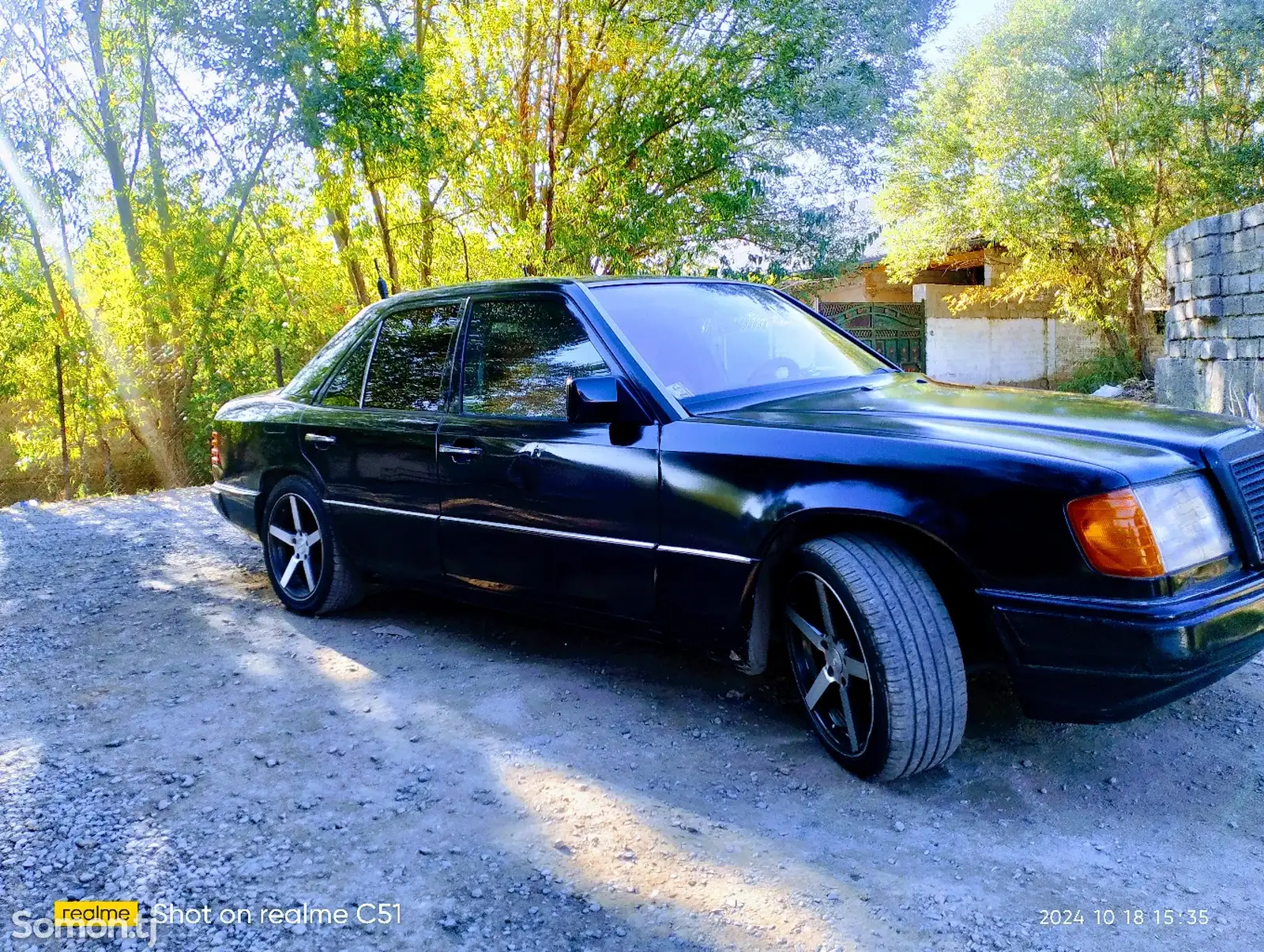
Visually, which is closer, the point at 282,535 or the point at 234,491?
the point at 282,535

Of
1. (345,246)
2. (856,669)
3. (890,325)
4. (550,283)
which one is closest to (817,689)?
(856,669)

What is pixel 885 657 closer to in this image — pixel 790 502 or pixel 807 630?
pixel 807 630

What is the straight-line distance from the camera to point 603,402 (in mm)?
3371

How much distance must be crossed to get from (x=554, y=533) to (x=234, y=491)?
8.56ft

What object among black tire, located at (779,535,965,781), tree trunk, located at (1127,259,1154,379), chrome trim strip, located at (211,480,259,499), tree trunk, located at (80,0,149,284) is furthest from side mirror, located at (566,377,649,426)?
tree trunk, located at (1127,259,1154,379)

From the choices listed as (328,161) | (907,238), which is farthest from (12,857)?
(907,238)

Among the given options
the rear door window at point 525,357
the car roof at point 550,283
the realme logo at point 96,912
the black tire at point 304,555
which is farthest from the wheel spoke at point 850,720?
the black tire at point 304,555

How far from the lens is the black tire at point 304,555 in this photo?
4.84 m

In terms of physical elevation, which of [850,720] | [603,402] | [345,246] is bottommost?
[850,720]

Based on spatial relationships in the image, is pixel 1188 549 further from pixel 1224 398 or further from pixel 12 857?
pixel 1224 398

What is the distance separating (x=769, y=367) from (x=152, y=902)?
2.68 meters

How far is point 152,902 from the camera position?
2.49 m

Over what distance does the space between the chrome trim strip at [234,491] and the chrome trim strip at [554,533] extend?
1662 millimetres
